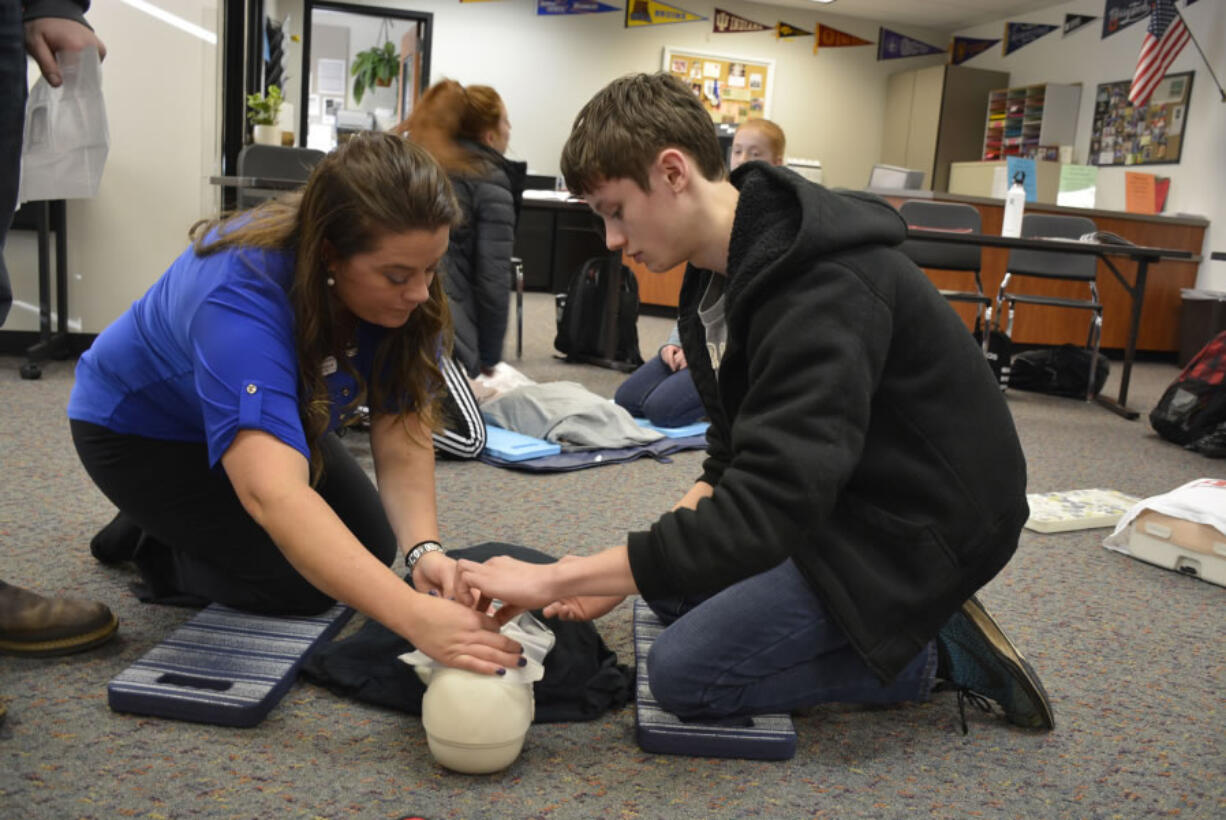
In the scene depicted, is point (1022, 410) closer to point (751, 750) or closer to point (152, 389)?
point (751, 750)

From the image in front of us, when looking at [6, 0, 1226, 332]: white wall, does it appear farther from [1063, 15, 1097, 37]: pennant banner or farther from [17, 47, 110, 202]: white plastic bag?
[17, 47, 110, 202]: white plastic bag

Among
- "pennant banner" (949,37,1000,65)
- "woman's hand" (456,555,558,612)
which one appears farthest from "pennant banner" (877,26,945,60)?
"woman's hand" (456,555,558,612)

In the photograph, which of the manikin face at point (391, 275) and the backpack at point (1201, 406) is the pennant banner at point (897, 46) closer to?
the backpack at point (1201, 406)

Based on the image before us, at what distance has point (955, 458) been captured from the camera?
1170 mm

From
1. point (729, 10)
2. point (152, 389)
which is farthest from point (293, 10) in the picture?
point (152, 389)

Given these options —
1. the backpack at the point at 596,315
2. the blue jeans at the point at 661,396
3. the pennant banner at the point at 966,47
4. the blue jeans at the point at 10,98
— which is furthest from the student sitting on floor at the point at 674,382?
the pennant banner at the point at 966,47

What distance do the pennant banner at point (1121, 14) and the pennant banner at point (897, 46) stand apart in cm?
202

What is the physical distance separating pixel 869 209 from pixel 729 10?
805cm

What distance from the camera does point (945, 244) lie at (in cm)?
471

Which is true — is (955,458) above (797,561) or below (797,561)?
above

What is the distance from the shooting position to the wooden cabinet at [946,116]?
817 centimetres

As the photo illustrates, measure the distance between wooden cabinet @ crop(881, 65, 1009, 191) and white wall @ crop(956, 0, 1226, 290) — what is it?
0.59m

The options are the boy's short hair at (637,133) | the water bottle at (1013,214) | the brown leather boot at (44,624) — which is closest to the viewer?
the boy's short hair at (637,133)

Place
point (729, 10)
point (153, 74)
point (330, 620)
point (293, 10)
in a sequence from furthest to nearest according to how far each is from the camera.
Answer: point (729, 10) → point (293, 10) → point (153, 74) → point (330, 620)
